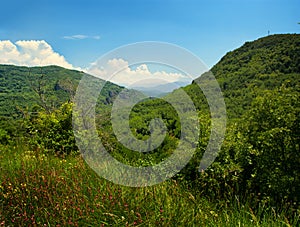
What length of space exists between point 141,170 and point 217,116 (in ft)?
11.1

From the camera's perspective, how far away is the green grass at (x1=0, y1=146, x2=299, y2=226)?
9.29ft

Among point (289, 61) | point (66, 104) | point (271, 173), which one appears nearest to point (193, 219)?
point (66, 104)

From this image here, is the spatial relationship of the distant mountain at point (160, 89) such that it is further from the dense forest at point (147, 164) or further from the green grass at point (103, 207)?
the green grass at point (103, 207)

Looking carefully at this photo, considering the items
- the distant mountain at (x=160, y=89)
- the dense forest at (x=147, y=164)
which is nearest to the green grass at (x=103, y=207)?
the dense forest at (x=147, y=164)

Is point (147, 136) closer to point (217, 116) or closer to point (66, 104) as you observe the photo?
point (217, 116)

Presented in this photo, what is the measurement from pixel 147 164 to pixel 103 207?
6.51 feet

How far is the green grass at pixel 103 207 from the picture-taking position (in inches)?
111

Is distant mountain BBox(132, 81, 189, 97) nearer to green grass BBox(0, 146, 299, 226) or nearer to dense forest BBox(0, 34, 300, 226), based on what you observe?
dense forest BBox(0, 34, 300, 226)

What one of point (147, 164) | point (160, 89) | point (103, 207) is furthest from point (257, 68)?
point (103, 207)

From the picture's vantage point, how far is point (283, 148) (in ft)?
40.7

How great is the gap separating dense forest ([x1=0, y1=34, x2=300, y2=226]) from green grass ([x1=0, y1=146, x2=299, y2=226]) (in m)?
0.01

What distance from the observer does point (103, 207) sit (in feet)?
8.89

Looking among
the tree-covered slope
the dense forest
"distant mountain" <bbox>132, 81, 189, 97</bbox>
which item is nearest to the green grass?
the dense forest

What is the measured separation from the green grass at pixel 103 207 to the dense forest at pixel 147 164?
0.04 feet
